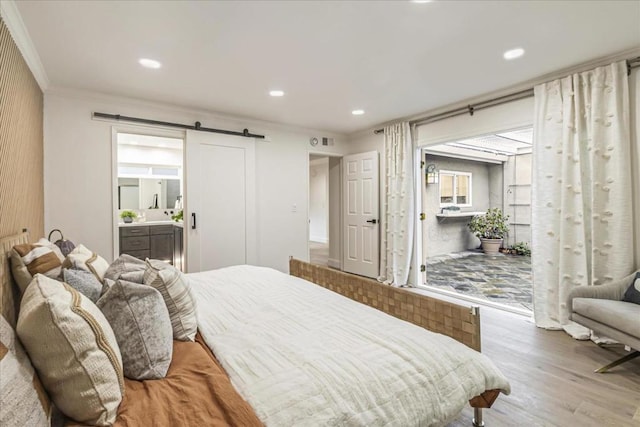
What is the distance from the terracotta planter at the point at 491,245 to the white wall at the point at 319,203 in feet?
13.9

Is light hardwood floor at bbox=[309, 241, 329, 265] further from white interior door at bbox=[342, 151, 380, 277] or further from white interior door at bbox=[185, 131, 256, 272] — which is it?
white interior door at bbox=[185, 131, 256, 272]

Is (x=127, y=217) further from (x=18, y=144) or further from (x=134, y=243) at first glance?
(x=18, y=144)

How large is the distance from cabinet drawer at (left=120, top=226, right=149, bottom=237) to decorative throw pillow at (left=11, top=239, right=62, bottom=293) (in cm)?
424

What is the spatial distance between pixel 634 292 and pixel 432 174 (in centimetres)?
476

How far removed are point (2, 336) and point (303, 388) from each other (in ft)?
2.85

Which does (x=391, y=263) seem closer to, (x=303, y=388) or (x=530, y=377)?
(x=530, y=377)

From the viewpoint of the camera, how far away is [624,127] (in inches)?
99.2

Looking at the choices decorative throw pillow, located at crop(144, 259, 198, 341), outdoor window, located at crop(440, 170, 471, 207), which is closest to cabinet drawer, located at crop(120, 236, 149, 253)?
decorative throw pillow, located at crop(144, 259, 198, 341)

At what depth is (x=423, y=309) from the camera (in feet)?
5.74

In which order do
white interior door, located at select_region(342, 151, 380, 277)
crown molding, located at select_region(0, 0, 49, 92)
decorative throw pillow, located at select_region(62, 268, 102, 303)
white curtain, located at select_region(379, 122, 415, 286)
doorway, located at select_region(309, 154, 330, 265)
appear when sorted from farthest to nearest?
1. doorway, located at select_region(309, 154, 330, 265)
2. white interior door, located at select_region(342, 151, 380, 277)
3. white curtain, located at select_region(379, 122, 415, 286)
4. crown molding, located at select_region(0, 0, 49, 92)
5. decorative throw pillow, located at select_region(62, 268, 102, 303)

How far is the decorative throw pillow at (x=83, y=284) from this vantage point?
4.06 ft

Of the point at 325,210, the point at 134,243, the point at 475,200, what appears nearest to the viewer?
the point at 134,243

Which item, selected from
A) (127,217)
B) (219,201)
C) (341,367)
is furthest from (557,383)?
(127,217)

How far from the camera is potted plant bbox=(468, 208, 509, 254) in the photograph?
7246 millimetres
